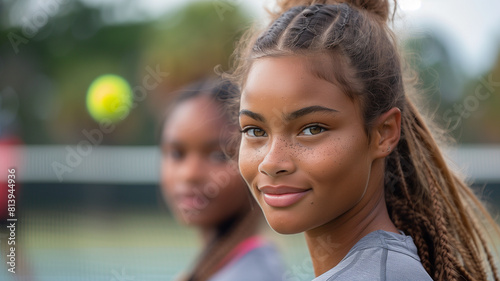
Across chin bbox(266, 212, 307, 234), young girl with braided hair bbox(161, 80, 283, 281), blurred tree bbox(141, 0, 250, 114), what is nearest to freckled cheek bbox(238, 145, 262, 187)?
chin bbox(266, 212, 307, 234)

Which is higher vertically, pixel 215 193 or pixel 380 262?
pixel 215 193

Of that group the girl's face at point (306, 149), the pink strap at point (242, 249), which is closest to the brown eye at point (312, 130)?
the girl's face at point (306, 149)

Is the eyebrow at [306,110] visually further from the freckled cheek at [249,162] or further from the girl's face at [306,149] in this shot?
the freckled cheek at [249,162]

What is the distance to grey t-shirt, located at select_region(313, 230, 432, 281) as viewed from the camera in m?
1.55

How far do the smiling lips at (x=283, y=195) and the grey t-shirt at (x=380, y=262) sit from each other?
7.8 inches

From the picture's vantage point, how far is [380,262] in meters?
1.58

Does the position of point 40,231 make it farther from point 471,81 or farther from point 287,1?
point 471,81

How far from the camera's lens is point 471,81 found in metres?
13.7

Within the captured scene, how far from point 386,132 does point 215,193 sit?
1098mm

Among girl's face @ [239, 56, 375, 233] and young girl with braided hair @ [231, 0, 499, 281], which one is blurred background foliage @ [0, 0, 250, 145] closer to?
young girl with braided hair @ [231, 0, 499, 281]

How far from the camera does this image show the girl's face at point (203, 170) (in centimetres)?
278

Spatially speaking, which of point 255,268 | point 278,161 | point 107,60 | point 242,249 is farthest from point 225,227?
point 107,60

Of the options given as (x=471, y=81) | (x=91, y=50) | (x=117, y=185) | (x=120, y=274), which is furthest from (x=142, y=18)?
(x=120, y=274)

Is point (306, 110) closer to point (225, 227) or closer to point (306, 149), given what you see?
point (306, 149)
